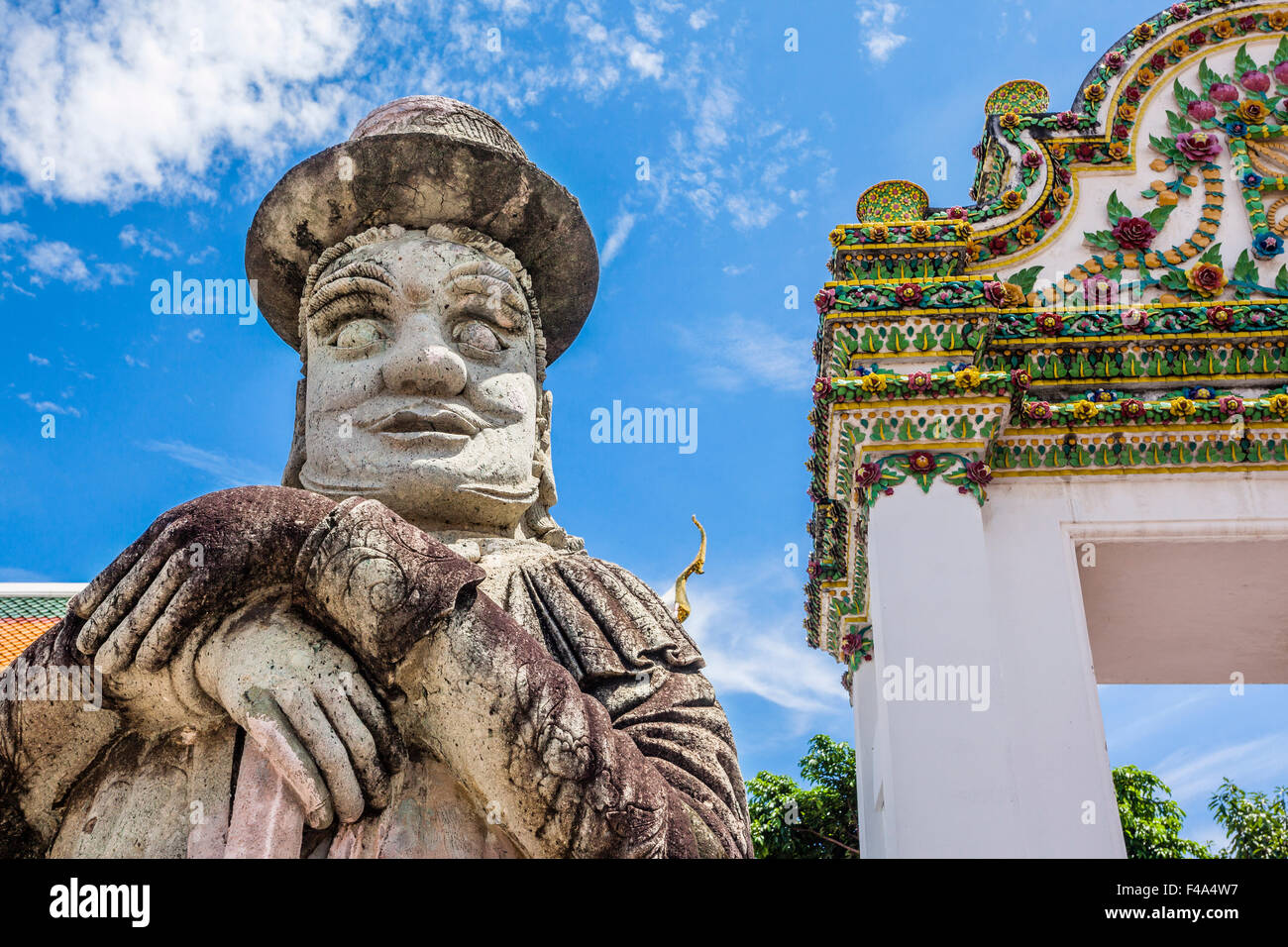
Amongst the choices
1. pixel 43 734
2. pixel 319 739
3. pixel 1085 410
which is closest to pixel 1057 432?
pixel 1085 410

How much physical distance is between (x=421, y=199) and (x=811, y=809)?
46.3ft

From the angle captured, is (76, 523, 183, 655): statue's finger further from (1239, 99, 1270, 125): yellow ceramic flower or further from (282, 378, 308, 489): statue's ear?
(1239, 99, 1270, 125): yellow ceramic flower

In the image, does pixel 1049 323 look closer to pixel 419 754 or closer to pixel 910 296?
pixel 910 296

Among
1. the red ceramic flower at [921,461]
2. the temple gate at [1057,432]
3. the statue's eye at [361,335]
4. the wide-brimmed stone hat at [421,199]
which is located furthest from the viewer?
the red ceramic flower at [921,461]

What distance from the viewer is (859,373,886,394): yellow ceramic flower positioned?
768 cm

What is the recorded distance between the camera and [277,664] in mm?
2582

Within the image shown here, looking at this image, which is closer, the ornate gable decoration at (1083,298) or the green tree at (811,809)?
the ornate gable decoration at (1083,298)

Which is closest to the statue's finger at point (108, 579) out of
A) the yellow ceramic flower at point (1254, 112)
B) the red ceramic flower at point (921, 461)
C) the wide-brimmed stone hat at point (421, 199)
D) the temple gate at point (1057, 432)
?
the wide-brimmed stone hat at point (421, 199)

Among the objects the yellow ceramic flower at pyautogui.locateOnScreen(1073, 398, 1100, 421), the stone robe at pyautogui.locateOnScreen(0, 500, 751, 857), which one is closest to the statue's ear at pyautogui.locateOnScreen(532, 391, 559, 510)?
the stone robe at pyautogui.locateOnScreen(0, 500, 751, 857)

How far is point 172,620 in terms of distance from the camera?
8.40ft

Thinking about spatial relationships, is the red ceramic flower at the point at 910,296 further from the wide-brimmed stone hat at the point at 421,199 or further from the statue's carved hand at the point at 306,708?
the statue's carved hand at the point at 306,708

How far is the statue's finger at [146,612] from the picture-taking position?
256 cm

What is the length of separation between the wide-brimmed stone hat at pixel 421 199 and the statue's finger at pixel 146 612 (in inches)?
70.8
